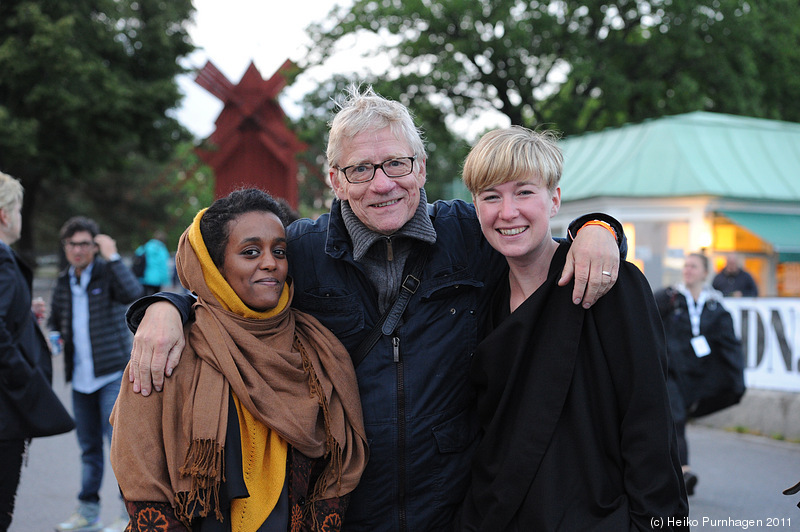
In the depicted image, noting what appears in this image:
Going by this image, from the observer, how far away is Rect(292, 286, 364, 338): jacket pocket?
2.70 m

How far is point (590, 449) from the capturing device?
92.0 inches

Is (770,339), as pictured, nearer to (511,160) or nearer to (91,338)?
(91,338)

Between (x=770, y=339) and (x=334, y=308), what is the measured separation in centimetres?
756

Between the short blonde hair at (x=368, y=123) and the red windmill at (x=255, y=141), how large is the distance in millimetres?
15025

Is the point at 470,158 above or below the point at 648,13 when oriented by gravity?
below

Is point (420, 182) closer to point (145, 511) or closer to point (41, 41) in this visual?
point (145, 511)

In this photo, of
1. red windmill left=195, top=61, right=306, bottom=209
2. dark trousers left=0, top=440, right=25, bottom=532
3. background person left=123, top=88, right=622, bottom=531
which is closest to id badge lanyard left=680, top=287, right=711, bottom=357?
background person left=123, top=88, right=622, bottom=531

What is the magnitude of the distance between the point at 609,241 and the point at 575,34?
25.4 m

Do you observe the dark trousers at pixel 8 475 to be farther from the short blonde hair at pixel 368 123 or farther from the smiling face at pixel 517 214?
the smiling face at pixel 517 214

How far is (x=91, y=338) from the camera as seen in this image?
5.72 meters

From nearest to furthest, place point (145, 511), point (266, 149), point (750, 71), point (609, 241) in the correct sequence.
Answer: point (145, 511) → point (609, 241) → point (266, 149) → point (750, 71)

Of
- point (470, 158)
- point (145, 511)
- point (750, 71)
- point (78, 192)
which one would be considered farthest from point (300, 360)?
point (78, 192)

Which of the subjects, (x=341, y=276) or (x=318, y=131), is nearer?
(x=341, y=276)

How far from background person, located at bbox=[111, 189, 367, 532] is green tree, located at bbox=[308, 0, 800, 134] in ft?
77.8
